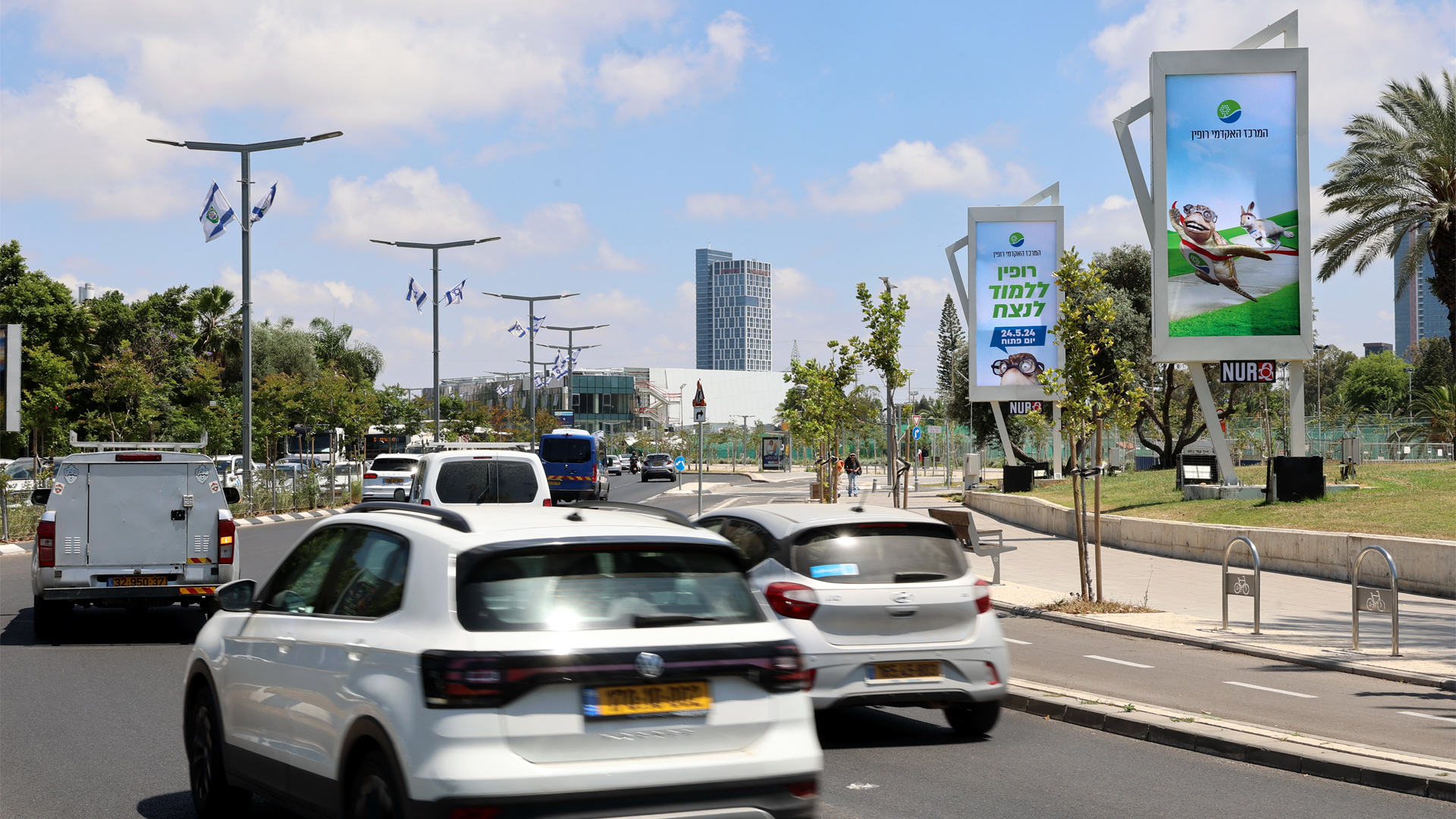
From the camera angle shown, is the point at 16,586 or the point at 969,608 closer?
the point at 969,608

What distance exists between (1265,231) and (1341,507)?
7.45 meters

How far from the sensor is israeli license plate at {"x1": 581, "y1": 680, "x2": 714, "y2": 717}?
4512 millimetres

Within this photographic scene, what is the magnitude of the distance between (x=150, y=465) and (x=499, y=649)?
10.4m

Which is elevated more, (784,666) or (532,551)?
(532,551)

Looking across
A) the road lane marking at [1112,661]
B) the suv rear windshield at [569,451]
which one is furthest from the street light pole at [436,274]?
the road lane marking at [1112,661]

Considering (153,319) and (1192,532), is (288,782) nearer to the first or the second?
(1192,532)

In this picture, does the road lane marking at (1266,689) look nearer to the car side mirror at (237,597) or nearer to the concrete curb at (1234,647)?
the concrete curb at (1234,647)

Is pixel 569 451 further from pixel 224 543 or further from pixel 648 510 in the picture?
pixel 648 510

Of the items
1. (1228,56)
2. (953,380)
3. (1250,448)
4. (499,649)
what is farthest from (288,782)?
(953,380)

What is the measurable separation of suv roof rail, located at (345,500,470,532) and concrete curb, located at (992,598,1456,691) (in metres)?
8.89

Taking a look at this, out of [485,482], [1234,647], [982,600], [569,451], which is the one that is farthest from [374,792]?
[569,451]

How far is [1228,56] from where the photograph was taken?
29031 millimetres

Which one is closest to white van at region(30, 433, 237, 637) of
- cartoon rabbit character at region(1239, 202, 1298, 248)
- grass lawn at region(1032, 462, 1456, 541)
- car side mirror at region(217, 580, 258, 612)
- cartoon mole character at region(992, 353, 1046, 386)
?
car side mirror at region(217, 580, 258, 612)

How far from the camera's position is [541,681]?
444 cm
